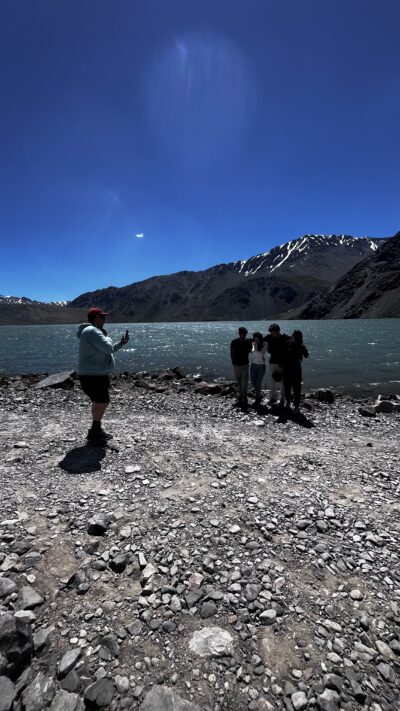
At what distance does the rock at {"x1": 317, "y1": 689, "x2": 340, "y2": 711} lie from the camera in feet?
10.2

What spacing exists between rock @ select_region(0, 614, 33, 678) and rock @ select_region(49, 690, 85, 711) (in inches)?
20.7

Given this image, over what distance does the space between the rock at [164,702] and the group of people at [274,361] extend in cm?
1117

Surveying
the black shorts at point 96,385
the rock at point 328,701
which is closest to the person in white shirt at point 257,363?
the black shorts at point 96,385

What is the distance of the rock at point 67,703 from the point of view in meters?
3.07

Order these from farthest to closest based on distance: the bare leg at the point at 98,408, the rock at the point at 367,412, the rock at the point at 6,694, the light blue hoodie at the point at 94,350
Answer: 1. the rock at the point at 367,412
2. the bare leg at the point at 98,408
3. the light blue hoodie at the point at 94,350
4. the rock at the point at 6,694

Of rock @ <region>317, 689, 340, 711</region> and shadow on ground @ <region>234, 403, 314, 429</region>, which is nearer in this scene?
rock @ <region>317, 689, 340, 711</region>

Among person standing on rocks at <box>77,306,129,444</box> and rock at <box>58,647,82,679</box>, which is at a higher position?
person standing on rocks at <box>77,306,129,444</box>

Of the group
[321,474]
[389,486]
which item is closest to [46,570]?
[321,474]

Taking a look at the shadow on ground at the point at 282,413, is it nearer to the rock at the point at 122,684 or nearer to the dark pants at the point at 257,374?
the dark pants at the point at 257,374

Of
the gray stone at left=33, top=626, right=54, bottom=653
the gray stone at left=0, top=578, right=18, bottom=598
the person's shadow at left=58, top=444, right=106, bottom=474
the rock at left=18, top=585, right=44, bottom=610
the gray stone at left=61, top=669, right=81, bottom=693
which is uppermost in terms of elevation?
the gray stone at left=0, top=578, right=18, bottom=598

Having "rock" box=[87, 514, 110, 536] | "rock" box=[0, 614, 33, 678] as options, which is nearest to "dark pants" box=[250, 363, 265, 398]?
"rock" box=[87, 514, 110, 536]

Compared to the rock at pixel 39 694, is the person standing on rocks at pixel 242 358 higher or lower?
higher

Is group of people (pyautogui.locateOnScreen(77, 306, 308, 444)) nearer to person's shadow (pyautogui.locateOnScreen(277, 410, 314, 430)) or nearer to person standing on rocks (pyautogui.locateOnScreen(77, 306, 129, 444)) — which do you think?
person standing on rocks (pyautogui.locateOnScreen(77, 306, 129, 444))

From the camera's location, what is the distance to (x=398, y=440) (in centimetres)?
1062
